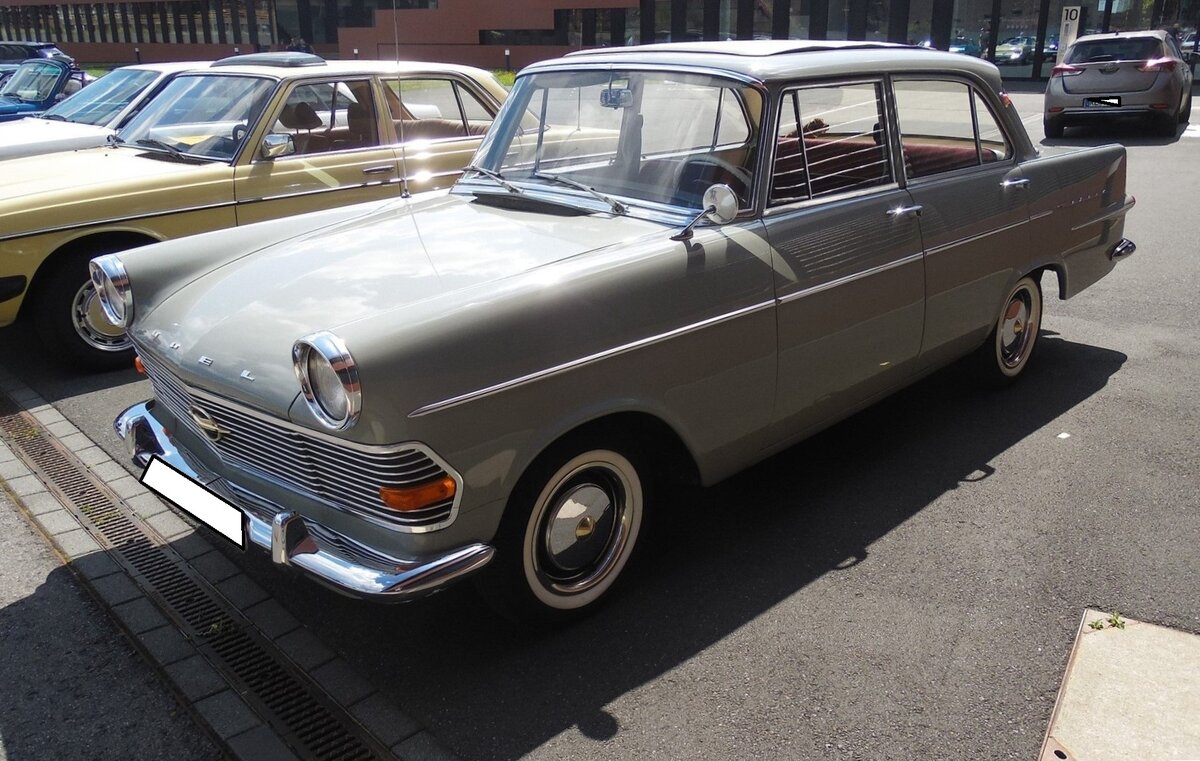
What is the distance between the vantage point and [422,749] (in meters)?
2.72

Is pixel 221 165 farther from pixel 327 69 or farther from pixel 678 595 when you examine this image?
pixel 678 595

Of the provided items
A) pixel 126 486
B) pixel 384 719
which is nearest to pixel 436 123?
pixel 126 486

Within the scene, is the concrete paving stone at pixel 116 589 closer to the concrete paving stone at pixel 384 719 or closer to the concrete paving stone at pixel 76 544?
the concrete paving stone at pixel 76 544

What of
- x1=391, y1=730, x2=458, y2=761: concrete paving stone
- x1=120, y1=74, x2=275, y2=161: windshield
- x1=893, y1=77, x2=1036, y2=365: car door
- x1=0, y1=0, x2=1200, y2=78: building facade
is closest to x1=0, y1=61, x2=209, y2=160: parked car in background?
x1=120, y1=74, x2=275, y2=161: windshield

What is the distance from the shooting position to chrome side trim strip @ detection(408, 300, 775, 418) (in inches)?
104

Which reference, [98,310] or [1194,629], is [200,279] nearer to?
[98,310]

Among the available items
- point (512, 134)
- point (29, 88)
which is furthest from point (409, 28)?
point (512, 134)

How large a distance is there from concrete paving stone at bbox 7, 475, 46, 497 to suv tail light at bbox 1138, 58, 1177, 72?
598 inches

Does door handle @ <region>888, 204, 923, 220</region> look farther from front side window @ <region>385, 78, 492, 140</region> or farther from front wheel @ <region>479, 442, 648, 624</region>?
front side window @ <region>385, 78, 492, 140</region>

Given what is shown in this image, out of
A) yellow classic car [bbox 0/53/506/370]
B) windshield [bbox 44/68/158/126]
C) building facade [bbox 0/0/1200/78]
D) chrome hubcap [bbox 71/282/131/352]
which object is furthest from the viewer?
building facade [bbox 0/0/1200/78]

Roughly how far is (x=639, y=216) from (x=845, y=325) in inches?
36.3

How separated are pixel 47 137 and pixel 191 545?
564 centimetres

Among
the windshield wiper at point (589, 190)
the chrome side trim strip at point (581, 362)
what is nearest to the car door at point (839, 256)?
the chrome side trim strip at point (581, 362)

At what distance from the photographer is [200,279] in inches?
142
